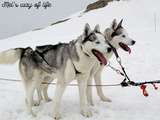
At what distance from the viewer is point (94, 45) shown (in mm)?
6086

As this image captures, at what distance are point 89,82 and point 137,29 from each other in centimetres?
965

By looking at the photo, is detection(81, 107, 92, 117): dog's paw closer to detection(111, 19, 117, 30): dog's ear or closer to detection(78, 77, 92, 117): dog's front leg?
detection(78, 77, 92, 117): dog's front leg

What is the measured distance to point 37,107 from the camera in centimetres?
718

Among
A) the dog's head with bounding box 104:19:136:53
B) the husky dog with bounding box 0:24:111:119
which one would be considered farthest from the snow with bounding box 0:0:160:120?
the dog's head with bounding box 104:19:136:53

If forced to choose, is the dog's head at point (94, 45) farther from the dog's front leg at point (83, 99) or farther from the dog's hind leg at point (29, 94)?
the dog's hind leg at point (29, 94)

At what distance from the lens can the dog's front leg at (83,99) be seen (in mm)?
6648

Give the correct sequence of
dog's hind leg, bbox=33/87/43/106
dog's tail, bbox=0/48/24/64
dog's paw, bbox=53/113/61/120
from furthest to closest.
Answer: dog's hind leg, bbox=33/87/43/106, dog's tail, bbox=0/48/24/64, dog's paw, bbox=53/113/61/120

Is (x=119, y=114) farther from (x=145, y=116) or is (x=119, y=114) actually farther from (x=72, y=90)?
(x=72, y=90)

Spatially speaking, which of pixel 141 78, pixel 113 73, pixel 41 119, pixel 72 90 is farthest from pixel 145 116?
pixel 113 73

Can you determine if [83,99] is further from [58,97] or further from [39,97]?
[39,97]

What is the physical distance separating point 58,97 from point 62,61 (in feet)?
1.93

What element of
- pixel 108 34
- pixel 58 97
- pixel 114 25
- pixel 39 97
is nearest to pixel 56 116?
pixel 58 97

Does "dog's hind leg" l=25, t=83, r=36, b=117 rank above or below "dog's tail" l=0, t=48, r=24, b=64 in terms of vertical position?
below

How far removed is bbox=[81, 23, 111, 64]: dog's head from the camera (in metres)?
6.07
